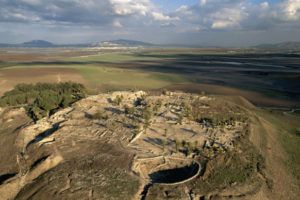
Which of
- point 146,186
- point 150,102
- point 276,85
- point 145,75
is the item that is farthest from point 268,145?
point 145,75

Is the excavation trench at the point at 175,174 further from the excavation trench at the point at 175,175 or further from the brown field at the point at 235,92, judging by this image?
the brown field at the point at 235,92

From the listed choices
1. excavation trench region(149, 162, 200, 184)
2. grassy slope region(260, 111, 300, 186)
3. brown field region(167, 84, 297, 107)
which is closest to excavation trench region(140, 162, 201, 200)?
excavation trench region(149, 162, 200, 184)

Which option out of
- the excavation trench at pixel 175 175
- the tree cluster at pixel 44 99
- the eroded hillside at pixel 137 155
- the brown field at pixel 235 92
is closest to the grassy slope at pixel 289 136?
the eroded hillside at pixel 137 155

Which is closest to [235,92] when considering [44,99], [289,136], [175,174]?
[289,136]

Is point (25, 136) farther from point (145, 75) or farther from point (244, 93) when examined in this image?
point (145, 75)

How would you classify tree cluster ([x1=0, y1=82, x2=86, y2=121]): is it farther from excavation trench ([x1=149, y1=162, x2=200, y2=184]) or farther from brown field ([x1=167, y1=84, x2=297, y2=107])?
brown field ([x1=167, y1=84, x2=297, y2=107])

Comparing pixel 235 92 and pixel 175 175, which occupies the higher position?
pixel 175 175

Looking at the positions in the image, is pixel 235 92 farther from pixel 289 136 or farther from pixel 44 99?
pixel 44 99

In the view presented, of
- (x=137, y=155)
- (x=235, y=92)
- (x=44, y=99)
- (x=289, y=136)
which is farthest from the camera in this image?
(x=235, y=92)
